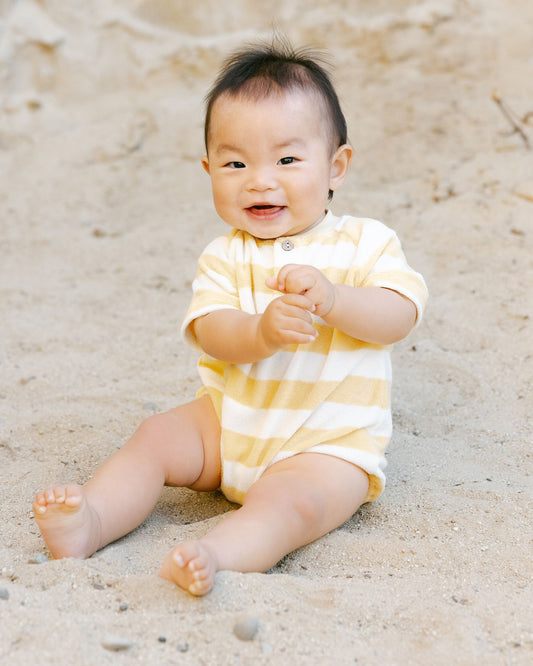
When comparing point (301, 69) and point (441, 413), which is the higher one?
point (301, 69)

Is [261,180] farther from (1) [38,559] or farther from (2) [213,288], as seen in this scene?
(1) [38,559]

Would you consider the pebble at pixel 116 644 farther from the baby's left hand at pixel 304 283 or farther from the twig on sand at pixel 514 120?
the twig on sand at pixel 514 120

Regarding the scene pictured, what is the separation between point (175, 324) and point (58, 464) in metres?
1.05

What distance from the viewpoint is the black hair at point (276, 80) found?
1747 millimetres

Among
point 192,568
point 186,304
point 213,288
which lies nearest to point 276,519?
point 192,568

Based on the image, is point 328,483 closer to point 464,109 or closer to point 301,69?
point 301,69

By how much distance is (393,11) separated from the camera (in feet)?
14.9

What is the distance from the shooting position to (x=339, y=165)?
6.20ft

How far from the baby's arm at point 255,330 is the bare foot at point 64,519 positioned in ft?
1.37

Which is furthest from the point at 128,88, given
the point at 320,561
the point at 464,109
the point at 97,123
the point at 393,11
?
the point at 320,561

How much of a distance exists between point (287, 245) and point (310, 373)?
0.96 ft

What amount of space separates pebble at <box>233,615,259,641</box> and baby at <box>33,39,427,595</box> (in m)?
0.35

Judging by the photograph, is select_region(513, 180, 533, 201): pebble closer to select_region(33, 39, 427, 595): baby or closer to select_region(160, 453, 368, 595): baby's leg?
select_region(33, 39, 427, 595): baby

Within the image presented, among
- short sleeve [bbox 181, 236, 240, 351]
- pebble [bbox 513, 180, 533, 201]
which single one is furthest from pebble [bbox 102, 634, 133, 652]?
pebble [bbox 513, 180, 533, 201]
